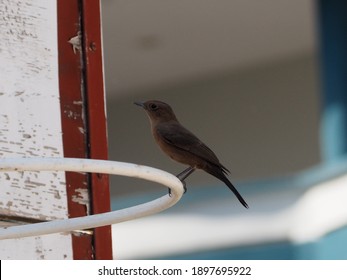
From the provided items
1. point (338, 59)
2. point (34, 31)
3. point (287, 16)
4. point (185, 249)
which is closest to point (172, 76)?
point (287, 16)

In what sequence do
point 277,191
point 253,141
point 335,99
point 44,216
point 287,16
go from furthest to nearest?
point 253,141
point 287,16
point 335,99
point 277,191
point 44,216

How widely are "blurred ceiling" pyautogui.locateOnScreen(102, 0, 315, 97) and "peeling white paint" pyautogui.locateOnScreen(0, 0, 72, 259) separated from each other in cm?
669

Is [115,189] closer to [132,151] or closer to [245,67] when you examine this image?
[132,151]

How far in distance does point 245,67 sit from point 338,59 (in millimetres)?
2956

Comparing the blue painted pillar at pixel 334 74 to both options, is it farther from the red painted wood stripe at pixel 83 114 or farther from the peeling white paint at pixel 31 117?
the peeling white paint at pixel 31 117

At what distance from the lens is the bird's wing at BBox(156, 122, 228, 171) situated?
5.48m

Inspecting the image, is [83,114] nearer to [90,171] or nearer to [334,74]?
[90,171]

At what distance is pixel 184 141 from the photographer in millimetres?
5555

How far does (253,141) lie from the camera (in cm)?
1288

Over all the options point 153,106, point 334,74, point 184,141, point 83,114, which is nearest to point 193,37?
point 334,74

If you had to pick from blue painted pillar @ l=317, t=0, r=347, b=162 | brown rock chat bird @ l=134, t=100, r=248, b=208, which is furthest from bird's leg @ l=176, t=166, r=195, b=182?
blue painted pillar @ l=317, t=0, r=347, b=162

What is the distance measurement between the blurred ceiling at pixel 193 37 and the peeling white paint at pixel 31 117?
669cm

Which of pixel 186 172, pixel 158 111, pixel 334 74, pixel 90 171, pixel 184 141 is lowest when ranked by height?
pixel 90 171

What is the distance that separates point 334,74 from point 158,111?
4402mm
